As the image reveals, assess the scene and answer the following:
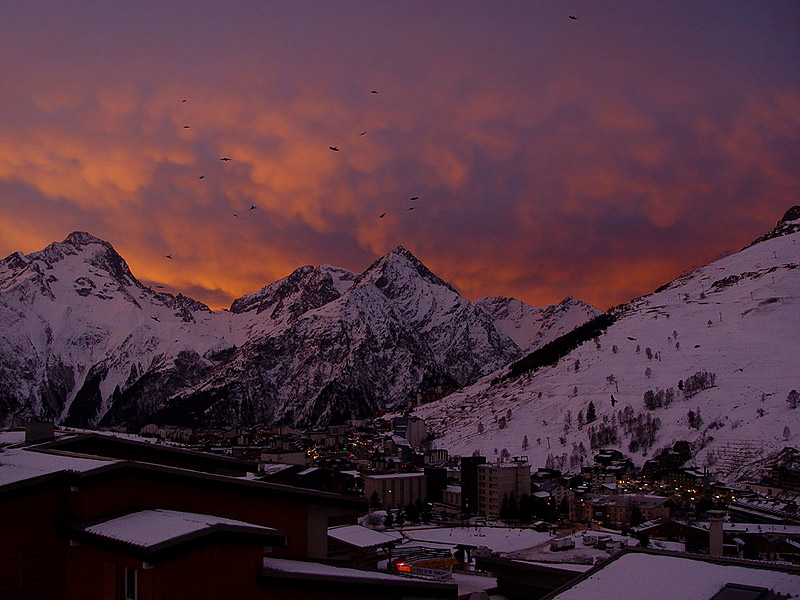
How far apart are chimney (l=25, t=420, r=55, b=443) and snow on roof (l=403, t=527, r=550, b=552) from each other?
38.0 metres

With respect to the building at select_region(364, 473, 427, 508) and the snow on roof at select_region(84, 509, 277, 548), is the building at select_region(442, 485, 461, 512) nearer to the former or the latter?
the building at select_region(364, 473, 427, 508)

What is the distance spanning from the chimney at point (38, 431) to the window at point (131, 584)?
6.50 metres

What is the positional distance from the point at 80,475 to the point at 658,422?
119388 millimetres

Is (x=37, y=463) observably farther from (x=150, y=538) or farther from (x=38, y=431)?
(x=38, y=431)

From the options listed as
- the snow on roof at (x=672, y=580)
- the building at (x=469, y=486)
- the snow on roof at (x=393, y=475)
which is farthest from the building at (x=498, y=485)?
the snow on roof at (x=672, y=580)

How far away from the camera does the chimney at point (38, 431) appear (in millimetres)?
13781

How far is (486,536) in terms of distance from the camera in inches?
2124

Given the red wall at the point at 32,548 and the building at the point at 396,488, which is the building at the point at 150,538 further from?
the building at the point at 396,488

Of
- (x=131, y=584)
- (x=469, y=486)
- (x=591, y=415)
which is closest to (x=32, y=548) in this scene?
(x=131, y=584)

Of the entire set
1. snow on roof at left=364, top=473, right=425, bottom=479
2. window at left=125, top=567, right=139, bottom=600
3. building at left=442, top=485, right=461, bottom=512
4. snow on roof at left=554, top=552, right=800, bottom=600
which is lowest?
building at left=442, top=485, right=461, bottom=512

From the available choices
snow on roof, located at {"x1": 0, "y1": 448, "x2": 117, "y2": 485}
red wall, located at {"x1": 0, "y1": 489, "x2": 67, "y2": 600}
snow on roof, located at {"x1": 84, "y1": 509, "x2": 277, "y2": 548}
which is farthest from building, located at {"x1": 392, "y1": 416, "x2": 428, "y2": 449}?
snow on roof, located at {"x1": 84, "y1": 509, "x2": 277, "y2": 548}

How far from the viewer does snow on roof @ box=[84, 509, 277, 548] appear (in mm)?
7812

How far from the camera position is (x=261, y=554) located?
8750mm

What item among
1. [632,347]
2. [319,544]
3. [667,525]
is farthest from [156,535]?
[632,347]
